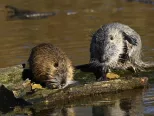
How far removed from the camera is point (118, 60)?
991 cm

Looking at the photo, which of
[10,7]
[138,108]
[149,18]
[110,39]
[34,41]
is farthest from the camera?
[10,7]

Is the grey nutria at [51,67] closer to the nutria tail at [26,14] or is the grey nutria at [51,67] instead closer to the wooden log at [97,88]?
the wooden log at [97,88]

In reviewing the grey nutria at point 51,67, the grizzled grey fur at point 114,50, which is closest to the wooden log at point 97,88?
the grey nutria at point 51,67

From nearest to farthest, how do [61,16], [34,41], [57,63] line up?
1. [57,63]
2. [34,41]
3. [61,16]

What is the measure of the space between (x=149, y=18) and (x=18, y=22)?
394cm

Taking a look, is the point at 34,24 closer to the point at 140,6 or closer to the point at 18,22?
the point at 18,22

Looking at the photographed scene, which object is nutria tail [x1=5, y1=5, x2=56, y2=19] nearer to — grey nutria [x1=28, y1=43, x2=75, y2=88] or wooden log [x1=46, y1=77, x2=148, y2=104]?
grey nutria [x1=28, y1=43, x2=75, y2=88]

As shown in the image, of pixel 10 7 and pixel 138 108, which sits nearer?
pixel 138 108

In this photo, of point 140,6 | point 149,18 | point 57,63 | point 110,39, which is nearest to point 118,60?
point 110,39

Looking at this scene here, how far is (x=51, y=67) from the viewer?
29.0 ft

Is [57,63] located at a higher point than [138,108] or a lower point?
higher

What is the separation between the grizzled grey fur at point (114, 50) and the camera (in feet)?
32.0

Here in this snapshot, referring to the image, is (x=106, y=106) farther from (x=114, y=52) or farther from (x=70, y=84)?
(x=114, y=52)

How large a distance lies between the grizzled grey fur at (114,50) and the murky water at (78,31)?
858 millimetres
